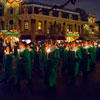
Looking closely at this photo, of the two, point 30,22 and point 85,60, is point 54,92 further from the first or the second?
point 30,22

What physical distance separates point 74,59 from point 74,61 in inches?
4.2

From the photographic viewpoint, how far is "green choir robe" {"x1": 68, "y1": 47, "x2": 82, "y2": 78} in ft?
25.9

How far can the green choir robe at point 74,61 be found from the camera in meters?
7.90

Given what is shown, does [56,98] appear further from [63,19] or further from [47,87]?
[63,19]

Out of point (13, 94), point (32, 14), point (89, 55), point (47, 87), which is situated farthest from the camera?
point (32, 14)

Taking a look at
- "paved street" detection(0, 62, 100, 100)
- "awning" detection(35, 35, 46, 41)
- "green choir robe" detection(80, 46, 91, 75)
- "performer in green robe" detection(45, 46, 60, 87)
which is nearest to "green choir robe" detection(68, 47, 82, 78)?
"paved street" detection(0, 62, 100, 100)

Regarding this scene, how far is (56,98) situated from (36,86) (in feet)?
5.26

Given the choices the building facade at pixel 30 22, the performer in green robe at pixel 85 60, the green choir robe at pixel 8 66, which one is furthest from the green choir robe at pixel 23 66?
the building facade at pixel 30 22

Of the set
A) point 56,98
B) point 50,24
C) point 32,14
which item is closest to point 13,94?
point 56,98

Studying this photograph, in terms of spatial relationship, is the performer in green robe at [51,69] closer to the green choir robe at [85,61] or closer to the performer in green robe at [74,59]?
the performer in green robe at [74,59]

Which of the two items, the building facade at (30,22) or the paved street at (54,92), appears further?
the building facade at (30,22)

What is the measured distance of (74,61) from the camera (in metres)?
8.00

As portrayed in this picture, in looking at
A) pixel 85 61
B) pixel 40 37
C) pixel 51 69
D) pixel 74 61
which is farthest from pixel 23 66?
pixel 40 37

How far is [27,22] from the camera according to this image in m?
29.3
